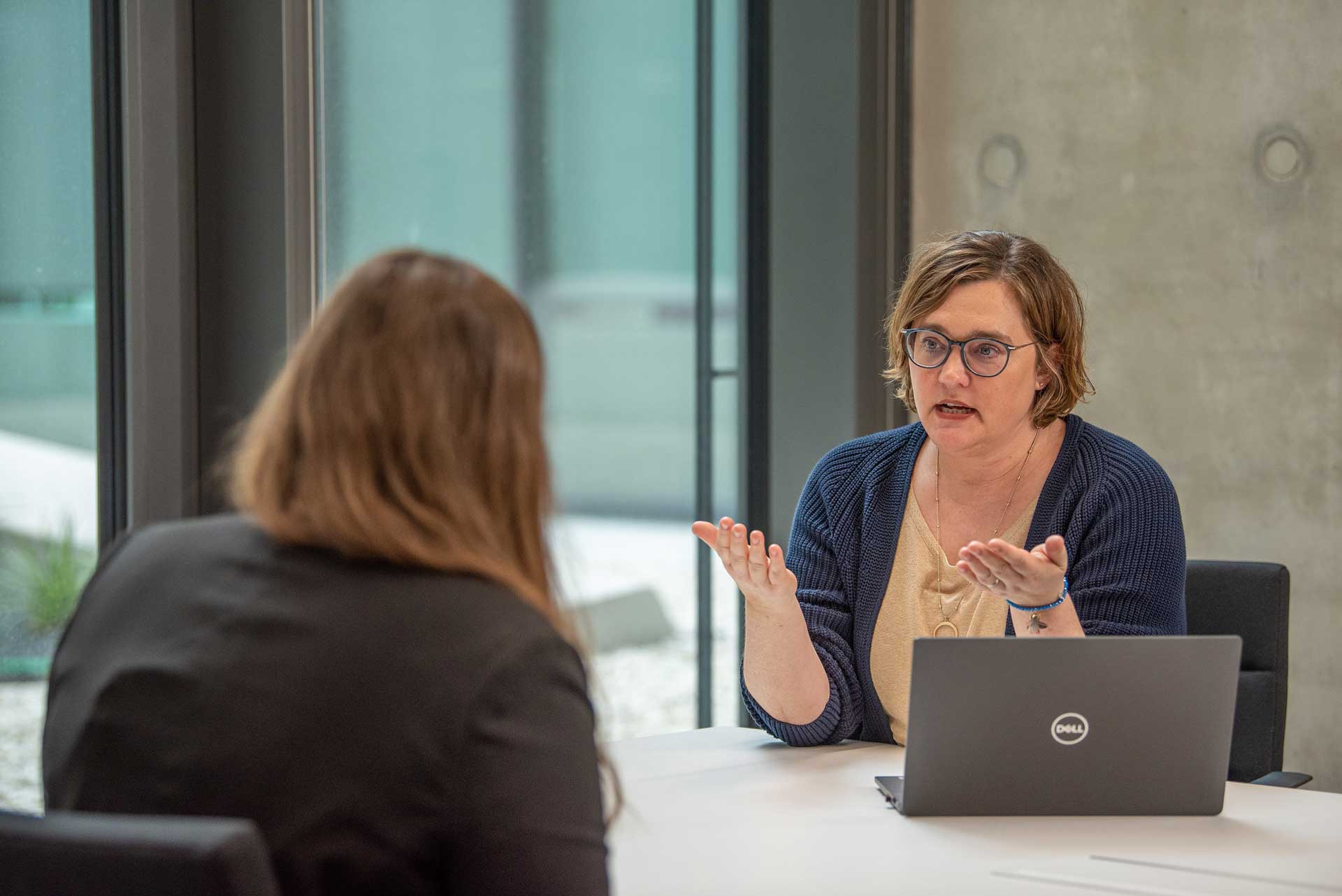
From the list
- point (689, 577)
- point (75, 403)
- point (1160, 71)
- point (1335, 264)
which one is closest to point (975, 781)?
point (75, 403)

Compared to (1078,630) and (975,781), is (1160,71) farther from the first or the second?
(975,781)

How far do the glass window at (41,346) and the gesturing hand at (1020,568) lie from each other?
130 centimetres

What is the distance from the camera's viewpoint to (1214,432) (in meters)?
A: 3.28

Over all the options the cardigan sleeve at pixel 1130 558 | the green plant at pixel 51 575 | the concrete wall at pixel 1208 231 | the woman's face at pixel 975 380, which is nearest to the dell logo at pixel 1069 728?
the cardigan sleeve at pixel 1130 558

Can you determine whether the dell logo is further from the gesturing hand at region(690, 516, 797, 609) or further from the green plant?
the green plant

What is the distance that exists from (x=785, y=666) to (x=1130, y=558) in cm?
54


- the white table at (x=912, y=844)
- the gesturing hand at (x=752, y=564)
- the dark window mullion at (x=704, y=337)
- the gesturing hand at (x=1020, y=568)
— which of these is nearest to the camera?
the white table at (x=912, y=844)

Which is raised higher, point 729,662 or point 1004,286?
point 1004,286

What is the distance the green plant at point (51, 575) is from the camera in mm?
1988

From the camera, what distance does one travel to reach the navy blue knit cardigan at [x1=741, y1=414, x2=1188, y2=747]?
6.52 feet

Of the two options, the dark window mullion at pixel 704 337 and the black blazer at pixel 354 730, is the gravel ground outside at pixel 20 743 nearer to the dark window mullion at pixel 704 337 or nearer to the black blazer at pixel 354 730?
the black blazer at pixel 354 730

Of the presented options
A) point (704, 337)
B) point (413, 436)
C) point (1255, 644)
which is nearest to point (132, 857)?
point (413, 436)

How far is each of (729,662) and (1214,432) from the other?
4.41ft

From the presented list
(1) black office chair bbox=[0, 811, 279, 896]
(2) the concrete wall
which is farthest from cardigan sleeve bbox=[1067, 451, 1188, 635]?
(1) black office chair bbox=[0, 811, 279, 896]
